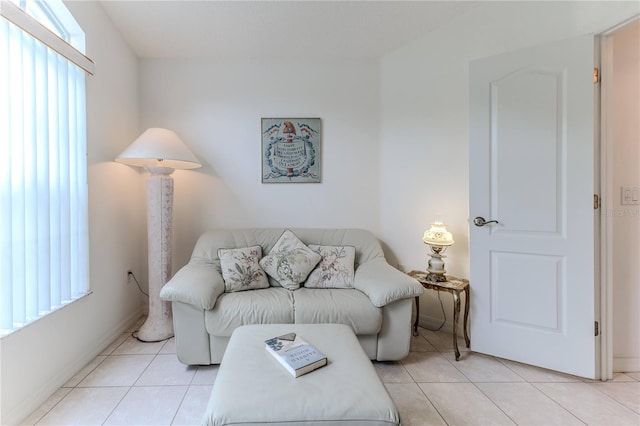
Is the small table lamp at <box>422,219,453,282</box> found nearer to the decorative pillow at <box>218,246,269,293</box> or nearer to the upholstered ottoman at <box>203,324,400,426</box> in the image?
the upholstered ottoman at <box>203,324,400,426</box>

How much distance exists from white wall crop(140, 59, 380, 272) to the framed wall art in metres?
0.07

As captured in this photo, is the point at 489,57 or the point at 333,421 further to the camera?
the point at 489,57

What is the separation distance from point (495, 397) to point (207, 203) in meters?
2.64

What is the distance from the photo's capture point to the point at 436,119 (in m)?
2.40

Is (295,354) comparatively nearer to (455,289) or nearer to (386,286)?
(386,286)

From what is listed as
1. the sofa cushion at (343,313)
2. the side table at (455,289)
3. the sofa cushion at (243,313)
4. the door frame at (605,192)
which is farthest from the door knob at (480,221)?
the sofa cushion at (243,313)

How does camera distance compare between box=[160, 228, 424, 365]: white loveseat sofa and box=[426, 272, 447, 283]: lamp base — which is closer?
box=[160, 228, 424, 365]: white loveseat sofa

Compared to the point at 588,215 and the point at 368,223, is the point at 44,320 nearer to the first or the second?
the point at 368,223

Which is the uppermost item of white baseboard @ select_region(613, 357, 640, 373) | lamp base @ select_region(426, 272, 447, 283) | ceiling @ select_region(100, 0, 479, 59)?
ceiling @ select_region(100, 0, 479, 59)

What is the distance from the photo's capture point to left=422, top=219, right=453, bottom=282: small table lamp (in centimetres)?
211

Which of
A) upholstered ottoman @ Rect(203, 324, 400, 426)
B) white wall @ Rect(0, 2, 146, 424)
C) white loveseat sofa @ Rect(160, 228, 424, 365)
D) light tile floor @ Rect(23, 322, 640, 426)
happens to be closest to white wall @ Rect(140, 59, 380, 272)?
white wall @ Rect(0, 2, 146, 424)

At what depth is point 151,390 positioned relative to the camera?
5.32 ft

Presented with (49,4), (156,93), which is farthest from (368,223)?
(49,4)

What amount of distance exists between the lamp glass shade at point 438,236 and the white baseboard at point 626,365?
49.6 inches
